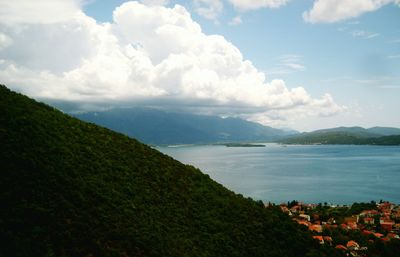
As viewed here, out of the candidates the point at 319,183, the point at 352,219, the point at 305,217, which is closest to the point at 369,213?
the point at 352,219

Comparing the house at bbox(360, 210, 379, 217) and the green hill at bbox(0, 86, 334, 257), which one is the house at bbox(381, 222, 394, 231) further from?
the green hill at bbox(0, 86, 334, 257)

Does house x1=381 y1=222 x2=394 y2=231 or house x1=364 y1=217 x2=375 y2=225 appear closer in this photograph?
house x1=381 y1=222 x2=394 y2=231

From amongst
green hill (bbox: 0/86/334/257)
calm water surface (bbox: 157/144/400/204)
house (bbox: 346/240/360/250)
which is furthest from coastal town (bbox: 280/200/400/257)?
calm water surface (bbox: 157/144/400/204)

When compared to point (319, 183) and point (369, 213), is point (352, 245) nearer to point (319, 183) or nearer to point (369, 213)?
point (369, 213)

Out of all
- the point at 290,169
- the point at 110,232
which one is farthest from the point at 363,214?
the point at 290,169

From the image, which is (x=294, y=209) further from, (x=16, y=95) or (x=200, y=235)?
(x=16, y=95)

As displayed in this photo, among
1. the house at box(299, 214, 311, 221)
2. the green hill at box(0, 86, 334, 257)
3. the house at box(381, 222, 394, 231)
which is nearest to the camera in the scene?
the green hill at box(0, 86, 334, 257)

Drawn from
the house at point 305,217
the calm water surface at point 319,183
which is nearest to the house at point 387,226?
the house at point 305,217
